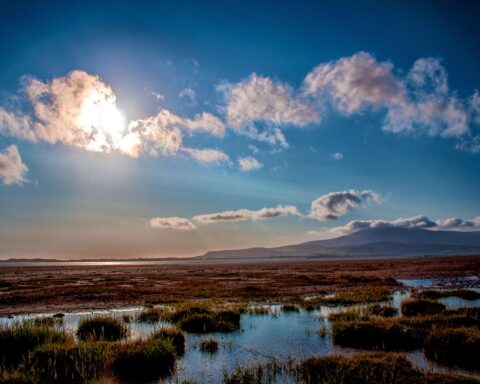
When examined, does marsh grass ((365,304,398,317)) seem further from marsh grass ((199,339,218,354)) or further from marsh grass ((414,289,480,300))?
marsh grass ((199,339,218,354))

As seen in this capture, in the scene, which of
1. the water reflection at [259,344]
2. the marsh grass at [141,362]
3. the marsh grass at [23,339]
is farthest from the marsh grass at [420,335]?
the marsh grass at [23,339]

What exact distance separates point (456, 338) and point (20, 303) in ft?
110

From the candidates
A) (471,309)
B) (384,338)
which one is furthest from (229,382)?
(471,309)

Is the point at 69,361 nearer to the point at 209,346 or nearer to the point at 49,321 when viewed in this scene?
the point at 209,346

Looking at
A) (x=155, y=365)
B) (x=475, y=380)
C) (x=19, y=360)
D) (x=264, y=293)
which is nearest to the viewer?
(x=475, y=380)

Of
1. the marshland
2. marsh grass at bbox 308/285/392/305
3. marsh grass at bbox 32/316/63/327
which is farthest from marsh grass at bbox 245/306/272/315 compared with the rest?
marsh grass at bbox 32/316/63/327

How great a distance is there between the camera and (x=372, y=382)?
1055 cm

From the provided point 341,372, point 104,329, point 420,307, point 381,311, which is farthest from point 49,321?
point 420,307

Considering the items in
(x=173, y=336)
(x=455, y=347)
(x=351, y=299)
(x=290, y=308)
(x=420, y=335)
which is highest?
(x=173, y=336)

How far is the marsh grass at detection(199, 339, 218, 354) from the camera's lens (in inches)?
599

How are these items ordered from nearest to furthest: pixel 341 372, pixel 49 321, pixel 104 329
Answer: pixel 341 372
pixel 104 329
pixel 49 321

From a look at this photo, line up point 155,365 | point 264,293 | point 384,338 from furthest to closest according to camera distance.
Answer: point 264,293 → point 384,338 → point 155,365

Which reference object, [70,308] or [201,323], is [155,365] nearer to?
[201,323]

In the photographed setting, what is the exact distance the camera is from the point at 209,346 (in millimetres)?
15594
